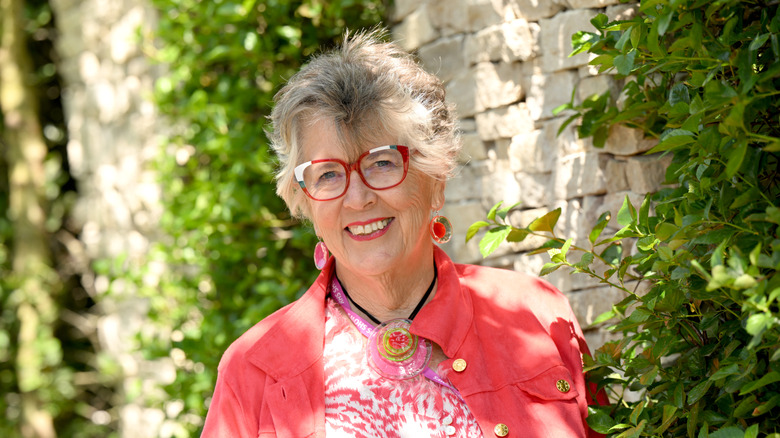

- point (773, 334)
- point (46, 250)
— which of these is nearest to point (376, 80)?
point (773, 334)

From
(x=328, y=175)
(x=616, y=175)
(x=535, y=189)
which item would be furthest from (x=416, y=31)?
(x=328, y=175)

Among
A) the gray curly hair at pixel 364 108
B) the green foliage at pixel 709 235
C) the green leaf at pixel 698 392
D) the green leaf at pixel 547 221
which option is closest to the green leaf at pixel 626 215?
the green foliage at pixel 709 235

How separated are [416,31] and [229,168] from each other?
3.35 feet

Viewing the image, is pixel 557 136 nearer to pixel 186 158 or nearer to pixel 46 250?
pixel 186 158

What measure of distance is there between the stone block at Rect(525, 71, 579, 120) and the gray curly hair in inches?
17.3

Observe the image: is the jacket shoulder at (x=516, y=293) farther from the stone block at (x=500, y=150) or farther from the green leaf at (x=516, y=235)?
the stone block at (x=500, y=150)

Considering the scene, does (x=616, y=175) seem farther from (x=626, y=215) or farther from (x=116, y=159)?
(x=116, y=159)

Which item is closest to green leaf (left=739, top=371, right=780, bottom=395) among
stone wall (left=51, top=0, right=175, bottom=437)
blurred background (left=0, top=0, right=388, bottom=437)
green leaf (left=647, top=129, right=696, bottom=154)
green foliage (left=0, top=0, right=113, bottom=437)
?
green leaf (left=647, top=129, right=696, bottom=154)

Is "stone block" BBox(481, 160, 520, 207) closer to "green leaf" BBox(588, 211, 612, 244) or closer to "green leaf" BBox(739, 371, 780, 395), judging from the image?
"green leaf" BBox(588, 211, 612, 244)

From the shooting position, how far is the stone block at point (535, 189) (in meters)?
2.40

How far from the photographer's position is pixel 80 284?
5742 mm

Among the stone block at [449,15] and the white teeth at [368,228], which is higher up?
the stone block at [449,15]

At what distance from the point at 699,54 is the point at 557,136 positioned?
2.86ft

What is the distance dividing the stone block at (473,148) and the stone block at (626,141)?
0.56 meters
